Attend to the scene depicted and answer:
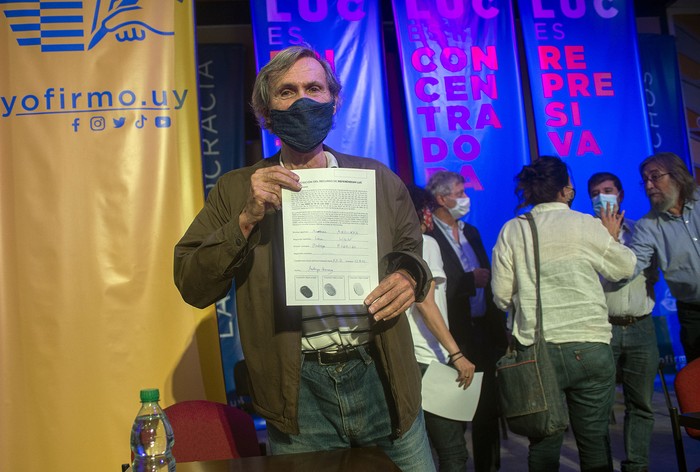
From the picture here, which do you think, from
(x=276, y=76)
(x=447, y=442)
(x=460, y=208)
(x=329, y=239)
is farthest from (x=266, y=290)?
(x=460, y=208)

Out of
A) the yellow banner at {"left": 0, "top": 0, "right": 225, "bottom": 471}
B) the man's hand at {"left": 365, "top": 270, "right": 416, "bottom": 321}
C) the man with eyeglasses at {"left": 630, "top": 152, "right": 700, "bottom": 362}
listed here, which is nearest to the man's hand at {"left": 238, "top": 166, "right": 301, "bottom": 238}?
the man's hand at {"left": 365, "top": 270, "right": 416, "bottom": 321}

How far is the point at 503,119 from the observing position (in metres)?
4.97

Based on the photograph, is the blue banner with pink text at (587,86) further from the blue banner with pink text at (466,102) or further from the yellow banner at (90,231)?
the yellow banner at (90,231)

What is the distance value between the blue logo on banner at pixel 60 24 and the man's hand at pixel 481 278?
238 centimetres

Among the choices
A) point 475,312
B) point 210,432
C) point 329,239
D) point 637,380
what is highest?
point 329,239

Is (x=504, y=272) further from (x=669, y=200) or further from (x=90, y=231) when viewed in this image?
(x=90, y=231)

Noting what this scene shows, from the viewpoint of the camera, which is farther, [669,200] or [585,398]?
[669,200]

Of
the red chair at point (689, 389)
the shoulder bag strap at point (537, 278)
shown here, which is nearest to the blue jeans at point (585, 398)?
the shoulder bag strap at point (537, 278)

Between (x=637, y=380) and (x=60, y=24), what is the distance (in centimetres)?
358

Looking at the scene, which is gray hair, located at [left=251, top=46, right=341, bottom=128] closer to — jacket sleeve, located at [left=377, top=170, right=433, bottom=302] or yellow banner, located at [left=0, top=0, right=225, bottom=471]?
jacket sleeve, located at [left=377, top=170, right=433, bottom=302]

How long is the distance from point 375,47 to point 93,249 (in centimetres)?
253

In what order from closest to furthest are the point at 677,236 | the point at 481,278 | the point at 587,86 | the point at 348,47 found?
the point at 677,236, the point at 481,278, the point at 348,47, the point at 587,86

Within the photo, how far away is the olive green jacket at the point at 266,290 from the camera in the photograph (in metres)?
1.74

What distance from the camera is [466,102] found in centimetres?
495
